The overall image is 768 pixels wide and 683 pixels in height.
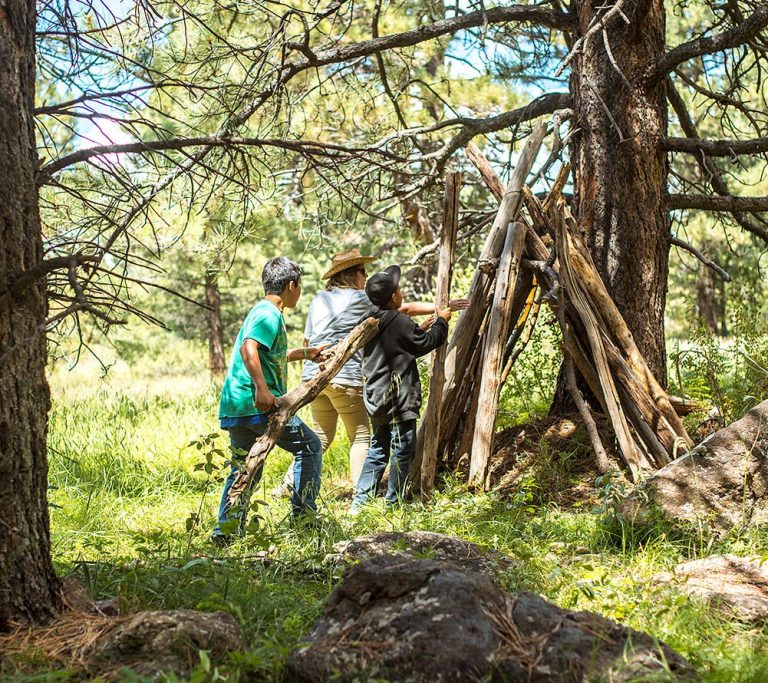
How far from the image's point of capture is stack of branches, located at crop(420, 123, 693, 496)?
555cm

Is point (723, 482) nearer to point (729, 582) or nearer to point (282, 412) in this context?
point (729, 582)

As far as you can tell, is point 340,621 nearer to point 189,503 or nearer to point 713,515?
point 713,515

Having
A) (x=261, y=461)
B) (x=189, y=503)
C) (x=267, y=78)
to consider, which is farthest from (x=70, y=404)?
(x=261, y=461)

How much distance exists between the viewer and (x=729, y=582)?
370 centimetres

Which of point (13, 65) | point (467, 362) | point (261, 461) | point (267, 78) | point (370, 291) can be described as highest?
point (267, 78)

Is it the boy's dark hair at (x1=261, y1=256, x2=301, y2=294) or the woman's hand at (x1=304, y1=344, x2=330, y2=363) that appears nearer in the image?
the boy's dark hair at (x1=261, y1=256, x2=301, y2=294)

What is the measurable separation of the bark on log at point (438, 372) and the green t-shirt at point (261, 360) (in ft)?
4.16

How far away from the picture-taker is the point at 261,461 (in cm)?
445

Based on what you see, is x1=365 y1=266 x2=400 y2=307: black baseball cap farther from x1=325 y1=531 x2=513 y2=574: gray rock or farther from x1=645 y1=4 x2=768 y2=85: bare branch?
x1=645 y1=4 x2=768 y2=85: bare branch

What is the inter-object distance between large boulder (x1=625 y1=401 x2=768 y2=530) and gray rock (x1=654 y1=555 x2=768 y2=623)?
51 cm

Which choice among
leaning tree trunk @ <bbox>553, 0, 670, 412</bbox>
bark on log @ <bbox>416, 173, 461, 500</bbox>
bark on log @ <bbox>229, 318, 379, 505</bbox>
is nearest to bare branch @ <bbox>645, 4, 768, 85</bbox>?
leaning tree trunk @ <bbox>553, 0, 670, 412</bbox>

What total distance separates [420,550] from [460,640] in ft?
4.19

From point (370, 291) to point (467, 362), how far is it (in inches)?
36.2

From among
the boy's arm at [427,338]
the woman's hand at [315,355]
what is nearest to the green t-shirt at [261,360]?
the woman's hand at [315,355]
